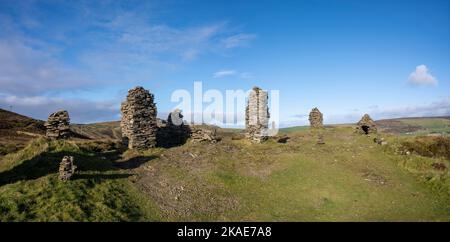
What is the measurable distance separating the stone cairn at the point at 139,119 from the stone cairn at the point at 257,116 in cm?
1313

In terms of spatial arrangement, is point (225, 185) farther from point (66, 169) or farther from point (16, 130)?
point (16, 130)

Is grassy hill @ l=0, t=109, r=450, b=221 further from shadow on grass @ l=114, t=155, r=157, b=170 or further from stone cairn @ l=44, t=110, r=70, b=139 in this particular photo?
stone cairn @ l=44, t=110, r=70, b=139

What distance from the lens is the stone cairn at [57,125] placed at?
34344 mm

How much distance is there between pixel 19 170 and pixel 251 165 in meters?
20.6

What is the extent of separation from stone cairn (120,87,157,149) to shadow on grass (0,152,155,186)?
6.73m

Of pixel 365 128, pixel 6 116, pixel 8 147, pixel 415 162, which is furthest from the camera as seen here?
pixel 6 116

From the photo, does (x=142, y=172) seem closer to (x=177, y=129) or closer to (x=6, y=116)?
(x=177, y=129)

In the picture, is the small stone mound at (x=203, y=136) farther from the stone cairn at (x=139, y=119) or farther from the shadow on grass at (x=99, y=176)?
the shadow on grass at (x=99, y=176)

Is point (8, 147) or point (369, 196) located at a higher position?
point (8, 147)

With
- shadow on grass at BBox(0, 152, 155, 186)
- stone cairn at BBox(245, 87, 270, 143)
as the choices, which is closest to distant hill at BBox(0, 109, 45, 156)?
shadow on grass at BBox(0, 152, 155, 186)

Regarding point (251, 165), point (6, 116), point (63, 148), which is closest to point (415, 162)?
point (251, 165)

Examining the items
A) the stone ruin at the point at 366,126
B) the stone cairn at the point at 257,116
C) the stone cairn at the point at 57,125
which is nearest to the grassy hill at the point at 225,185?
the stone cairn at the point at 57,125
